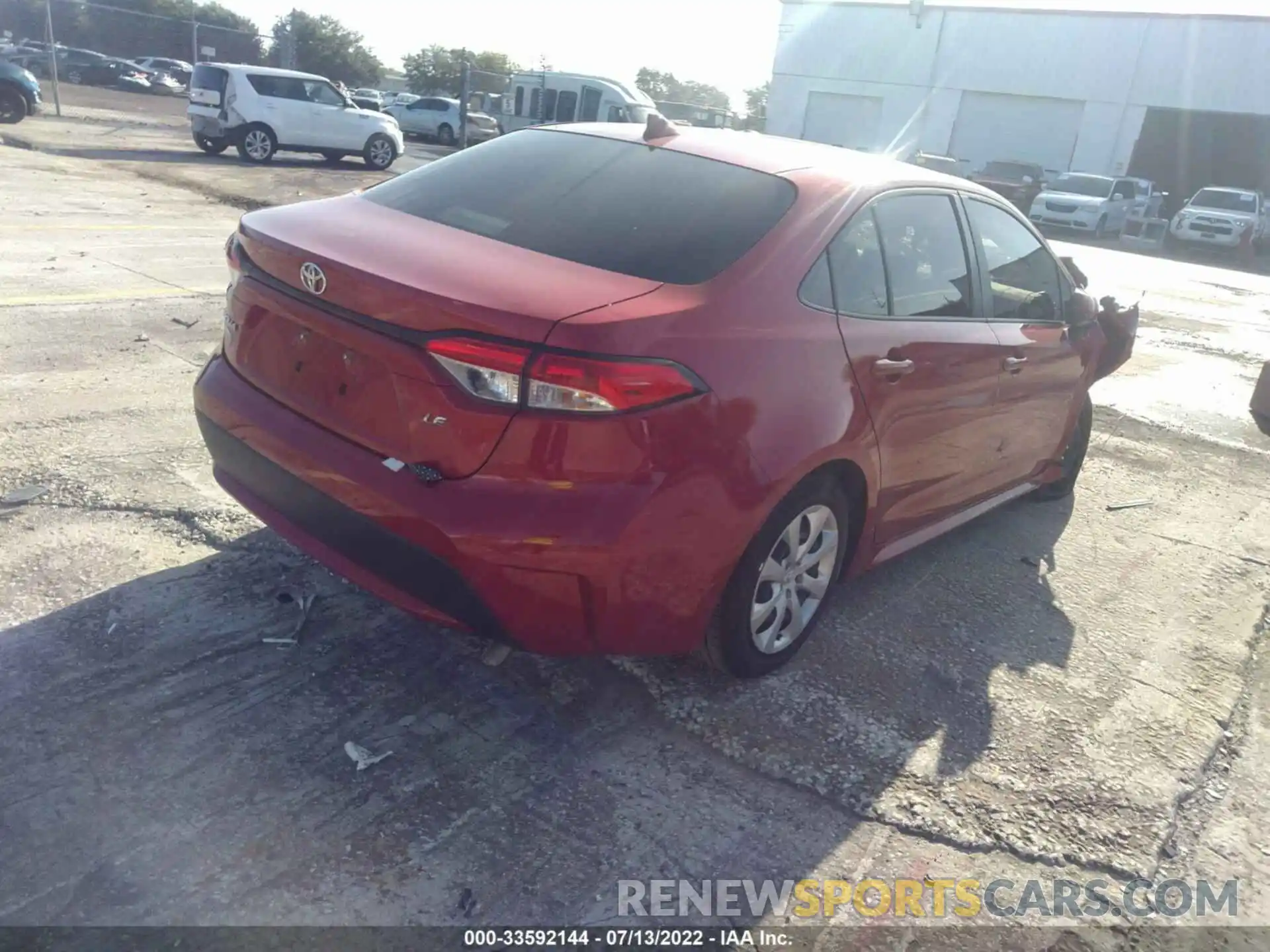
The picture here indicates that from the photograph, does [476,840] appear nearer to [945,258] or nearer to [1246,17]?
[945,258]

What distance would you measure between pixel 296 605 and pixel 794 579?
5.44 ft

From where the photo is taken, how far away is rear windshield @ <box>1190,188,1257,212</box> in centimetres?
2722

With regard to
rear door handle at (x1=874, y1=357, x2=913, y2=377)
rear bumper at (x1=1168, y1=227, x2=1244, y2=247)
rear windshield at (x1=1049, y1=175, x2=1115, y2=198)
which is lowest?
rear bumper at (x1=1168, y1=227, x2=1244, y2=247)

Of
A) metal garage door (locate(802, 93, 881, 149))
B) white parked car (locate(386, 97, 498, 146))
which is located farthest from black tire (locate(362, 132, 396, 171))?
metal garage door (locate(802, 93, 881, 149))

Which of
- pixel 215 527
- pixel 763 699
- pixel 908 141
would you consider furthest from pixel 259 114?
pixel 908 141

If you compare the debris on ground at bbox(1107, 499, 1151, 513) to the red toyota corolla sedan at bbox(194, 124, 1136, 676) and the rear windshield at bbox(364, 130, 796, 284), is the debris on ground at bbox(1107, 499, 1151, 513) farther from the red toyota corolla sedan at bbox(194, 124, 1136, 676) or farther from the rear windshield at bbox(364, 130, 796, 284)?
the rear windshield at bbox(364, 130, 796, 284)

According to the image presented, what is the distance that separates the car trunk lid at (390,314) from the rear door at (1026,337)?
6.54 feet

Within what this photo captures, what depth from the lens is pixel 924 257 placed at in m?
3.74

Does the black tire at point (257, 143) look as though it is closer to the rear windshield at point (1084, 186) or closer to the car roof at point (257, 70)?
the car roof at point (257, 70)

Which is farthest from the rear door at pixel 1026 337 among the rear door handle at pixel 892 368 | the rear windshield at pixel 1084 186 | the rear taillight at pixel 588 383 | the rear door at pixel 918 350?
the rear windshield at pixel 1084 186

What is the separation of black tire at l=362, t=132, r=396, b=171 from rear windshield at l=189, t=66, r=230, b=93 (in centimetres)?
283

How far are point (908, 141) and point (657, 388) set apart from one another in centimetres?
4131

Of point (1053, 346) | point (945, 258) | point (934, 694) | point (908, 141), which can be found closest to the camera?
point (934, 694)

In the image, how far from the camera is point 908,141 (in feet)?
133
